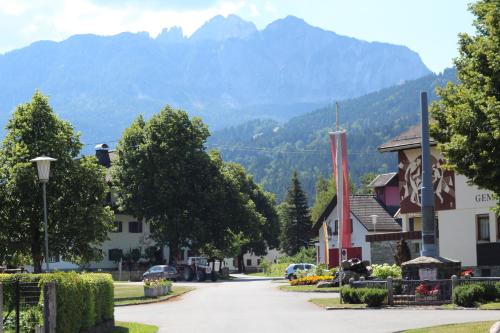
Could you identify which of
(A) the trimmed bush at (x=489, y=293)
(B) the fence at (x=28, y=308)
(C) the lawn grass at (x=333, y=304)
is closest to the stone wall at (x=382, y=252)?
(C) the lawn grass at (x=333, y=304)

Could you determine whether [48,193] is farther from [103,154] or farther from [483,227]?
[103,154]

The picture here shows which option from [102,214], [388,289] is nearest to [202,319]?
[388,289]

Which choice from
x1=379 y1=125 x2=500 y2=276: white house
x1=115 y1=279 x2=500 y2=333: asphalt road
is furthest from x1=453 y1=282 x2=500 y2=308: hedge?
x1=379 y1=125 x2=500 y2=276: white house

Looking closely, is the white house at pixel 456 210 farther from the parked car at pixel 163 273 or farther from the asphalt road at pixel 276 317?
the parked car at pixel 163 273

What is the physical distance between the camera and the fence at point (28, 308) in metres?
18.5

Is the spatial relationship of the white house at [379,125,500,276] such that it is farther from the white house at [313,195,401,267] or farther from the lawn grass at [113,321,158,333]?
the lawn grass at [113,321,158,333]

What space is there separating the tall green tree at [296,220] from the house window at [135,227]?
29.2 metres

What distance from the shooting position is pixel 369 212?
78.3m

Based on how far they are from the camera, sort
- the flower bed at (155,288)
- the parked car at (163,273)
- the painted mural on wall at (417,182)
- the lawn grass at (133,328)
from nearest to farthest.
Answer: the lawn grass at (133,328)
the flower bed at (155,288)
the painted mural on wall at (417,182)
the parked car at (163,273)

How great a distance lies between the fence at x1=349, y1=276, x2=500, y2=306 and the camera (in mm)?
32766

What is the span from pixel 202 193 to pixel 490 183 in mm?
60199

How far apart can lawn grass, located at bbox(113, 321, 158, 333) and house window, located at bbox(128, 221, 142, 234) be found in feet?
210

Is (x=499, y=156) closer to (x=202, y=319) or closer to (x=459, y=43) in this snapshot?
(x=459, y=43)

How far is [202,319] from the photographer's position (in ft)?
99.1
